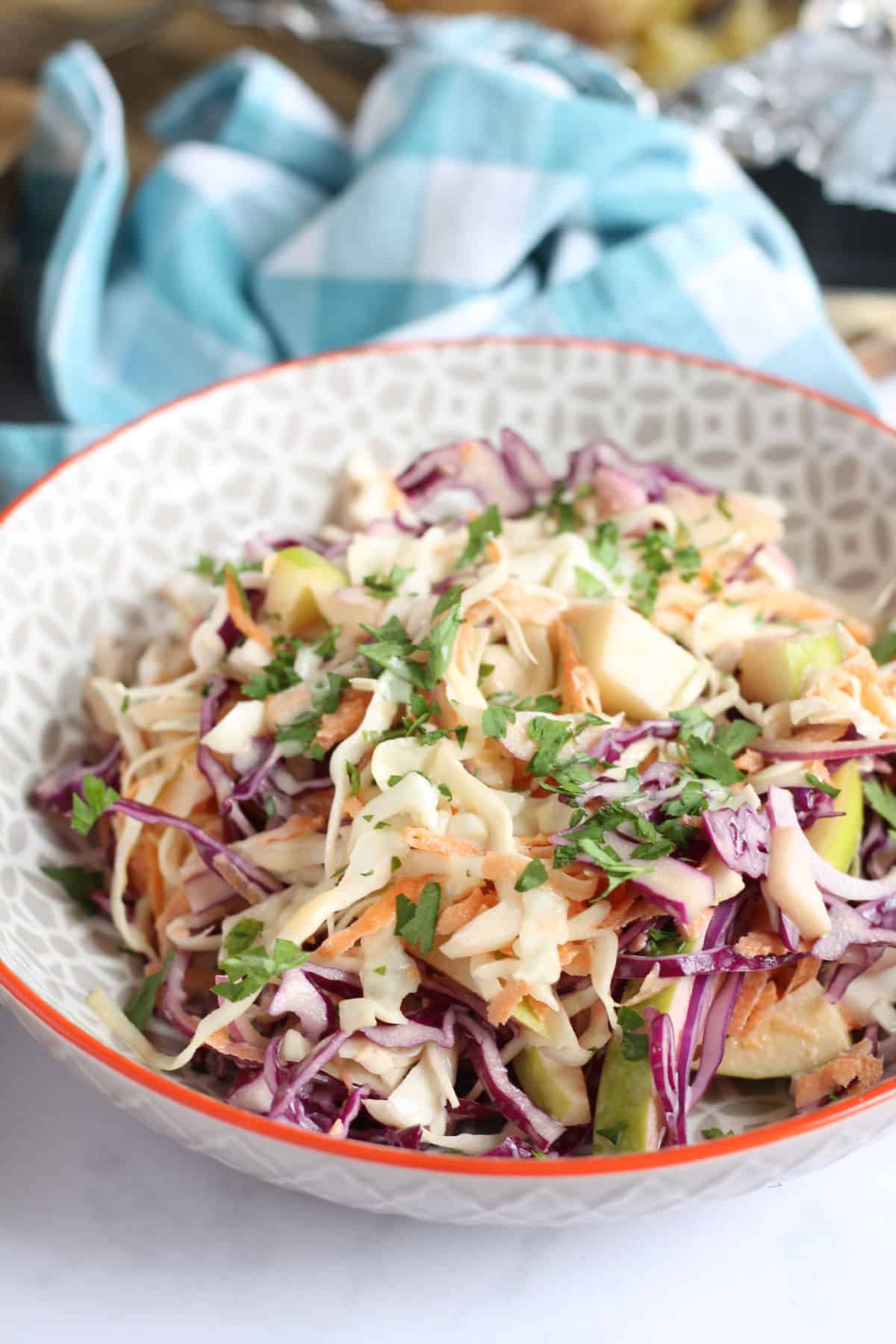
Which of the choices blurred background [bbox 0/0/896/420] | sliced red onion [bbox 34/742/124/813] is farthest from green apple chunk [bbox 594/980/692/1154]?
blurred background [bbox 0/0/896/420]

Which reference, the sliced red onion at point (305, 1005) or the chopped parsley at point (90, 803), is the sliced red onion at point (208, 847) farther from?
the sliced red onion at point (305, 1005)

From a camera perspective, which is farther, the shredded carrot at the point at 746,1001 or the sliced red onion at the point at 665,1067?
the shredded carrot at the point at 746,1001

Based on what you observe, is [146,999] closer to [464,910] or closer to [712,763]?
[464,910]

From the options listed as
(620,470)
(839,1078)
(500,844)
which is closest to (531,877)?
(500,844)

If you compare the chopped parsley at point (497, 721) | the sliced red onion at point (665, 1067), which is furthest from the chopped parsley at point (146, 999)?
the sliced red onion at point (665, 1067)

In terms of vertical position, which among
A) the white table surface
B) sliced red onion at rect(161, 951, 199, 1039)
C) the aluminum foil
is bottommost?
the white table surface

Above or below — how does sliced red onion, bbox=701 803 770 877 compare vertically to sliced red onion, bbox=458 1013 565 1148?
above

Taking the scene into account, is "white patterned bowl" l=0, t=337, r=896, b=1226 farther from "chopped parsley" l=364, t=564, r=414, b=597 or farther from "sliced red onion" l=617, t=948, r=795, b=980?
"chopped parsley" l=364, t=564, r=414, b=597

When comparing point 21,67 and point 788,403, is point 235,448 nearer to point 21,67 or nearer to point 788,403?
point 788,403
